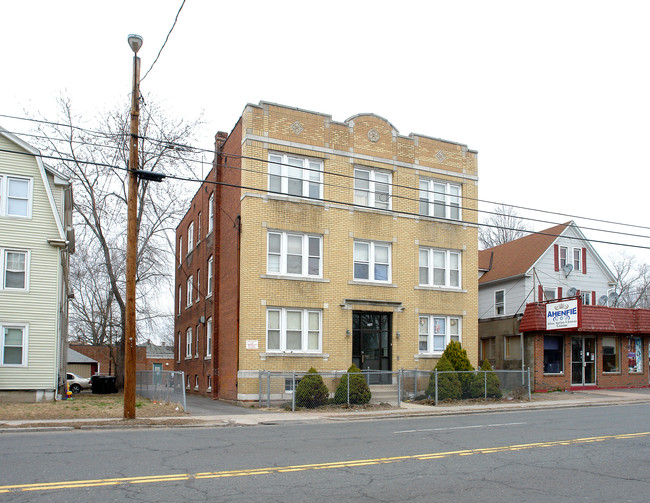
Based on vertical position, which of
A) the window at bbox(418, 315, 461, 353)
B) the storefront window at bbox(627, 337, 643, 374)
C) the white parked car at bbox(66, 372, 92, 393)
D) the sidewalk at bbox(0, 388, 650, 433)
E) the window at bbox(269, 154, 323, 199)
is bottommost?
the white parked car at bbox(66, 372, 92, 393)

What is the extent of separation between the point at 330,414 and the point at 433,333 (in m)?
8.36

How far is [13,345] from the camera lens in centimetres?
2356

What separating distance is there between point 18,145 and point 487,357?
2477 centimetres

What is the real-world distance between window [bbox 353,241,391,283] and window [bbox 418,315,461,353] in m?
2.67

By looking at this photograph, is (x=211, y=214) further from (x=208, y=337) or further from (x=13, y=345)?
(x=13, y=345)

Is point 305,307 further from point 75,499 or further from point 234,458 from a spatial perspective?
point 75,499

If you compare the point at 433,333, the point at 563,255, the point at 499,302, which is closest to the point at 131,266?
the point at 433,333

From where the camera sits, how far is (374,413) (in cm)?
1995

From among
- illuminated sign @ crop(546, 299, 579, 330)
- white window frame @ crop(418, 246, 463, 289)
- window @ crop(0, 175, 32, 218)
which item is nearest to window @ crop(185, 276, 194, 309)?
window @ crop(0, 175, 32, 218)

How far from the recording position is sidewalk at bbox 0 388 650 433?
617 inches

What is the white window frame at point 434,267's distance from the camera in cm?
2670

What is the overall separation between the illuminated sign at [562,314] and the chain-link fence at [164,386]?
16.2 m

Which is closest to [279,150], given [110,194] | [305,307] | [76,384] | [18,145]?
[305,307]

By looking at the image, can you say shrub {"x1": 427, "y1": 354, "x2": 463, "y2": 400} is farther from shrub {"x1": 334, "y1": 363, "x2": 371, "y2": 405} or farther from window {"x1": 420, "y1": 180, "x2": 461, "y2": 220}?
window {"x1": 420, "y1": 180, "x2": 461, "y2": 220}
